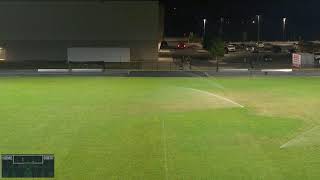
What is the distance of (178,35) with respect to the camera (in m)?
130

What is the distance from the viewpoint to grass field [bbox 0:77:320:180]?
40.1 feet

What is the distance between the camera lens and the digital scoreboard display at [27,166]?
850 cm

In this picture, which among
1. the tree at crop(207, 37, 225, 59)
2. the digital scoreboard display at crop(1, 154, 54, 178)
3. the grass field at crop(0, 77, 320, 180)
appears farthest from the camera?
the tree at crop(207, 37, 225, 59)

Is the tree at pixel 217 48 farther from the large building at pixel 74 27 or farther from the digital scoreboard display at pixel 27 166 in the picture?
the digital scoreboard display at pixel 27 166

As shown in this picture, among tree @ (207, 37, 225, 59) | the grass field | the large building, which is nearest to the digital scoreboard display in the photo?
the grass field

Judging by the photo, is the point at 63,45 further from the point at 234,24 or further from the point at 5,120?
the point at 234,24

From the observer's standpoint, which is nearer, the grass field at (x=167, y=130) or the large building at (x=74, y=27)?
the grass field at (x=167, y=130)

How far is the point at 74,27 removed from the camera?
187 ft

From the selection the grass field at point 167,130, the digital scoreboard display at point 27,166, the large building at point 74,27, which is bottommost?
the grass field at point 167,130

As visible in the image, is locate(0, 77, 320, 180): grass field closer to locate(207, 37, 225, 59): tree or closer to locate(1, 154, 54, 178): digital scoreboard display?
locate(1, 154, 54, 178): digital scoreboard display

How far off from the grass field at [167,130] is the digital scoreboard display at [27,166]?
2.71m

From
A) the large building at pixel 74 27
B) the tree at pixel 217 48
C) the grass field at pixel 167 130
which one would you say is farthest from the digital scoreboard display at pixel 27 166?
the tree at pixel 217 48

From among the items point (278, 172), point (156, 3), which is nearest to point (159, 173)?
point (278, 172)

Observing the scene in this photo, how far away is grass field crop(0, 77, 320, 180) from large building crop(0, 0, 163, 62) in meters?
26.4
